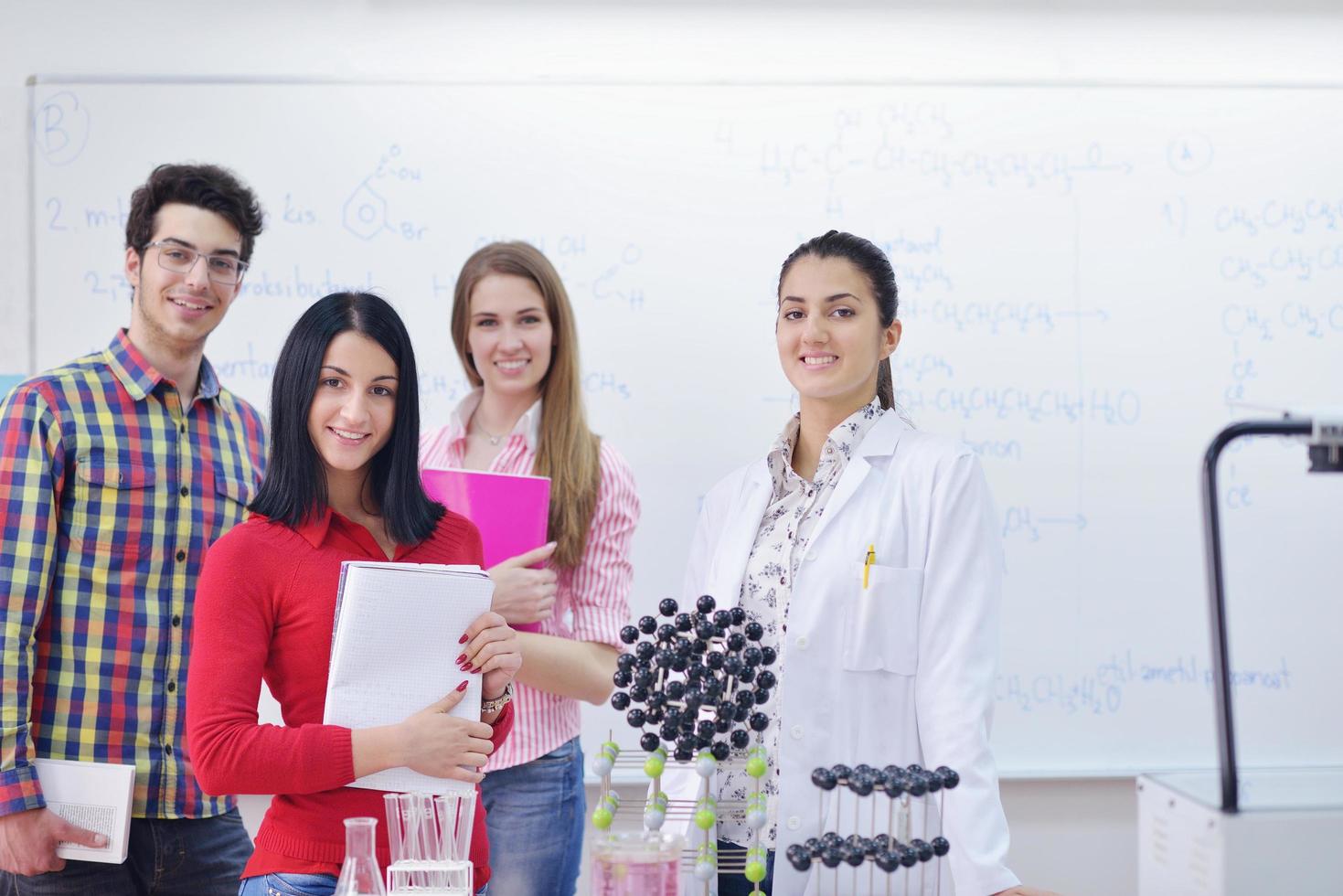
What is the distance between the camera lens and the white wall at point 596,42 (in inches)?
111

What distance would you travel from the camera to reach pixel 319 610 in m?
1.41

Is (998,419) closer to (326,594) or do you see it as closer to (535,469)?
(535,469)

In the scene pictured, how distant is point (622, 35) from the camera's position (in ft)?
9.32

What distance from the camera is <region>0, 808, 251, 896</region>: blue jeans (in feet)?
5.94

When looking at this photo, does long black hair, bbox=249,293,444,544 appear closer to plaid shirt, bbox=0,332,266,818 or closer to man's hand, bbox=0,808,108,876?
plaid shirt, bbox=0,332,266,818

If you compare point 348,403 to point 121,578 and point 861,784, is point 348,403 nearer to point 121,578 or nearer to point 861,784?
point 121,578

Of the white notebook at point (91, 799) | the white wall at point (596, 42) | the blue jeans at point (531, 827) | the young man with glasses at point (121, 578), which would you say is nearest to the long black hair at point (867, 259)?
the blue jeans at point (531, 827)

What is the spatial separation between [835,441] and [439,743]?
78cm

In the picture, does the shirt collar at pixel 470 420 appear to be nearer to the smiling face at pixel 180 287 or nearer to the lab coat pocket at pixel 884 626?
the smiling face at pixel 180 287

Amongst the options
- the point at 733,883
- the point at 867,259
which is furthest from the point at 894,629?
the point at 867,259

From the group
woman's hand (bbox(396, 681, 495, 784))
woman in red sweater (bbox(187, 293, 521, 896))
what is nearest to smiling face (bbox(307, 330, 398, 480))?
woman in red sweater (bbox(187, 293, 521, 896))

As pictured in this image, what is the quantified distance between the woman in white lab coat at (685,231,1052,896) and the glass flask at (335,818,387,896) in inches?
21.0

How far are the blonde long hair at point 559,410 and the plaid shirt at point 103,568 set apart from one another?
592 millimetres

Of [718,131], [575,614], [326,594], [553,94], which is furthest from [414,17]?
[326,594]
